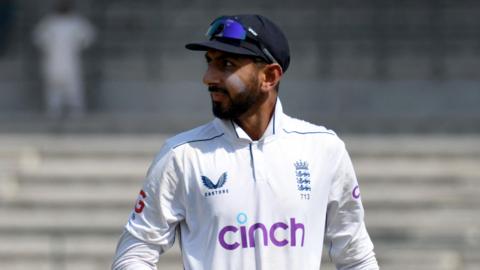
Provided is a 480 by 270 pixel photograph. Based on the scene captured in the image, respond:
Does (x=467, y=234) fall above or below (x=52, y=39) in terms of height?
below

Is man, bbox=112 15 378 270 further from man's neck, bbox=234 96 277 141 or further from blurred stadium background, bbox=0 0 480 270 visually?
blurred stadium background, bbox=0 0 480 270

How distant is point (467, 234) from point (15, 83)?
6995 mm

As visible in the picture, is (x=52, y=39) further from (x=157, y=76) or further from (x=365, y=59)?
(x=365, y=59)

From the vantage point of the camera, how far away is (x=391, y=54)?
651 inches

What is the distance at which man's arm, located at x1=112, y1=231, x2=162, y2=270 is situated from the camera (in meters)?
4.28

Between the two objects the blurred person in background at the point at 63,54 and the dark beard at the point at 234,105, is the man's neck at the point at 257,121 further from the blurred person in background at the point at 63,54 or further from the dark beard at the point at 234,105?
the blurred person in background at the point at 63,54

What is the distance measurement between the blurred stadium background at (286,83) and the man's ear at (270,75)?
8680 mm

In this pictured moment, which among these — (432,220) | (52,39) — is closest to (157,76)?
(52,39)

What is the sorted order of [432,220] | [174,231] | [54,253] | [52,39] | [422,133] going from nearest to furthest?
[174,231] → [54,253] → [432,220] → [422,133] → [52,39]

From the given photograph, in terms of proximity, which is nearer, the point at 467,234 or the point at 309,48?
the point at 467,234

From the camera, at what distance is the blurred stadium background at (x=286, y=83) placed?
1326 centimetres

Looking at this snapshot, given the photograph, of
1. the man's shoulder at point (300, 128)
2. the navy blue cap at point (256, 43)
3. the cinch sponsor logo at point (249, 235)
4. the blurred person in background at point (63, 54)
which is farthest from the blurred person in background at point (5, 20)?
the cinch sponsor logo at point (249, 235)

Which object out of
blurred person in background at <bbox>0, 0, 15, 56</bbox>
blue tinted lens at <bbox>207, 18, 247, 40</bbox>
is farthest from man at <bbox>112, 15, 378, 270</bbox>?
blurred person in background at <bbox>0, 0, 15, 56</bbox>

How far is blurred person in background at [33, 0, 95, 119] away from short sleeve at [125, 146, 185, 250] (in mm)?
11412
